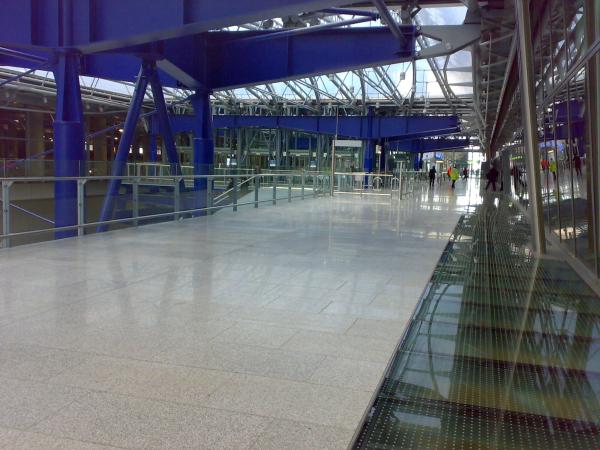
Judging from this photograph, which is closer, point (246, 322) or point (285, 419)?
point (285, 419)

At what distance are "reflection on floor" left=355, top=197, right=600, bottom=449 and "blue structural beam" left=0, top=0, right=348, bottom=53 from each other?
7.36 meters

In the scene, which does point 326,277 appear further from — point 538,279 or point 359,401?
point 359,401

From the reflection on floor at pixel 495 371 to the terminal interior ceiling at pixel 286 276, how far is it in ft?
0.07

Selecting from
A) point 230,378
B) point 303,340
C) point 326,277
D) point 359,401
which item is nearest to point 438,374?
point 359,401

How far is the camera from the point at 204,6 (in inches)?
481

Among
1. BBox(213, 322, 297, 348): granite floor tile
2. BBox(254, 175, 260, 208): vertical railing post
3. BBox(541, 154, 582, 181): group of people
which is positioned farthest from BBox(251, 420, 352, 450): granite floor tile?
BBox(254, 175, 260, 208): vertical railing post

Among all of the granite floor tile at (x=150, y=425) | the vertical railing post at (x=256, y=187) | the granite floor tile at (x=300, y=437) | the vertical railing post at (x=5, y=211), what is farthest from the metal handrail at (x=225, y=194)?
the granite floor tile at (x=300, y=437)

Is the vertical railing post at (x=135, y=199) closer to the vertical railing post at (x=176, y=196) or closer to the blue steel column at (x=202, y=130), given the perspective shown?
the vertical railing post at (x=176, y=196)

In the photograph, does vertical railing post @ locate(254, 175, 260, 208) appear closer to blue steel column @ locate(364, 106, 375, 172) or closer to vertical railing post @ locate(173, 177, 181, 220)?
vertical railing post @ locate(173, 177, 181, 220)

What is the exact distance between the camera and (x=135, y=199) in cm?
1189

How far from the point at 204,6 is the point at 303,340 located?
9.53 m

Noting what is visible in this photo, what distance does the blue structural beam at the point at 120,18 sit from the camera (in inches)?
472

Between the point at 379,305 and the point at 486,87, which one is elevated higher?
the point at 486,87

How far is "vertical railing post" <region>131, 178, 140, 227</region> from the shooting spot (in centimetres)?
1180
